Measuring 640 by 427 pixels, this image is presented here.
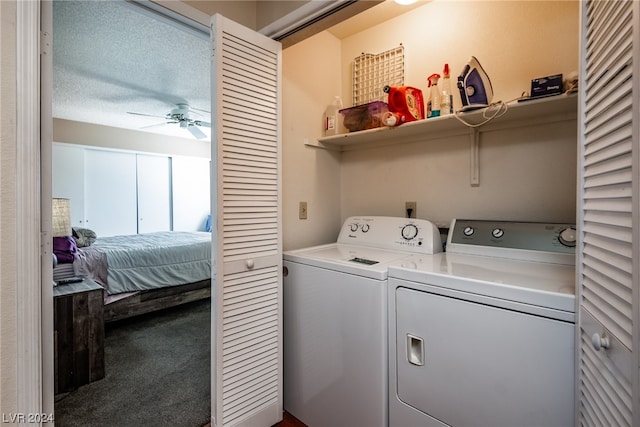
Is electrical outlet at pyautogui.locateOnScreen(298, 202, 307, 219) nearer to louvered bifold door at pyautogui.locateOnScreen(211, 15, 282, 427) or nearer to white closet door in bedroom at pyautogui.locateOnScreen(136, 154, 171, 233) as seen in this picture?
louvered bifold door at pyautogui.locateOnScreen(211, 15, 282, 427)

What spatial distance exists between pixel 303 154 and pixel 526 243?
1328mm

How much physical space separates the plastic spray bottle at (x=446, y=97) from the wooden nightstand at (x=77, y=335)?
97.0 inches

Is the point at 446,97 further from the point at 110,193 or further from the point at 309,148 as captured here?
the point at 110,193

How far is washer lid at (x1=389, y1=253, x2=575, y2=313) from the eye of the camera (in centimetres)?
94

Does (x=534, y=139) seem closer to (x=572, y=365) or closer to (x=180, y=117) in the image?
(x=572, y=365)

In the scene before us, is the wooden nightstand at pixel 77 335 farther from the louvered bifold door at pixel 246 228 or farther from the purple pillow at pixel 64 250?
the louvered bifold door at pixel 246 228

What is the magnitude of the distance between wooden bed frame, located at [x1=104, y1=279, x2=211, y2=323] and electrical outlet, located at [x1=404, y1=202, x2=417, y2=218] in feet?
8.63

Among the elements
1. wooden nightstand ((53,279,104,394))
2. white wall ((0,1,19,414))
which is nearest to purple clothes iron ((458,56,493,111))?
white wall ((0,1,19,414))

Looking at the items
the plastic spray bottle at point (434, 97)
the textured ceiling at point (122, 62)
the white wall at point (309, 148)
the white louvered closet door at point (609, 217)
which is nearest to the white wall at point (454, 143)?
the white wall at point (309, 148)

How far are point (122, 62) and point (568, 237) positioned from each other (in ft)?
11.9

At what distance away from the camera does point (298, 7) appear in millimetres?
1453

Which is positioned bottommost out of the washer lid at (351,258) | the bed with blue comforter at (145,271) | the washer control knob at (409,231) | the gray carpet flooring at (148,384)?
the gray carpet flooring at (148,384)

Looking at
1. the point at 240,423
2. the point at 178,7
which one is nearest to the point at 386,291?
the point at 240,423

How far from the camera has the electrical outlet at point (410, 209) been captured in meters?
1.97
